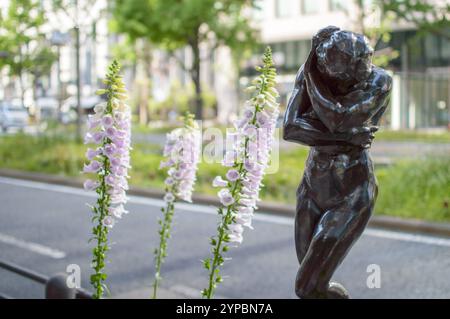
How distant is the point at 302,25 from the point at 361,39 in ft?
145

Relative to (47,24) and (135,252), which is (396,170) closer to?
(135,252)

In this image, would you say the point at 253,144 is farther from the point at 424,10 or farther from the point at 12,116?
the point at 12,116

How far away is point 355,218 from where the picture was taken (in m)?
2.56

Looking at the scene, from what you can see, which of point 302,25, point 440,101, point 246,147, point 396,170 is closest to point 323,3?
point 302,25

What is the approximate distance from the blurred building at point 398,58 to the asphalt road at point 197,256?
19712 mm

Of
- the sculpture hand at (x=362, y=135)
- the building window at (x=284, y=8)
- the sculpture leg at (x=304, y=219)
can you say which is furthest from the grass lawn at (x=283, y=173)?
the building window at (x=284, y=8)

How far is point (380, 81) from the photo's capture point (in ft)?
8.28

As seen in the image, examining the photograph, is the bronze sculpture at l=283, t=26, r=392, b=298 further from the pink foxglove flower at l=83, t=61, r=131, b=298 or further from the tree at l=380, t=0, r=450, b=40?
the tree at l=380, t=0, r=450, b=40

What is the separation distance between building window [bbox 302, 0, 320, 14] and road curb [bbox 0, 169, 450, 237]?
32.8 meters

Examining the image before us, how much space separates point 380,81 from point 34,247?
6.35 m

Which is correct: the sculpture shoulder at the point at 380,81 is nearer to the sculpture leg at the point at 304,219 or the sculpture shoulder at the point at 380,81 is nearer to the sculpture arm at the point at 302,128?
the sculpture arm at the point at 302,128

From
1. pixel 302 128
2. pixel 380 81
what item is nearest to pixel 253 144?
pixel 302 128

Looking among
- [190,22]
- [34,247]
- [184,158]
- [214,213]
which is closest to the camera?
[184,158]

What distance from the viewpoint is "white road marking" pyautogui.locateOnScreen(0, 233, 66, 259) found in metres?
7.48
